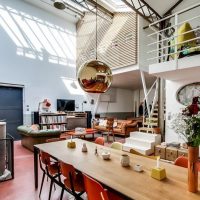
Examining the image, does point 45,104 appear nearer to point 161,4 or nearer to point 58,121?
point 58,121

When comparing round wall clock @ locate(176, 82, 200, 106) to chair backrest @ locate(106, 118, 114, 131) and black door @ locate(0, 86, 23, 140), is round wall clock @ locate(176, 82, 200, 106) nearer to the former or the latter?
chair backrest @ locate(106, 118, 114, 131)

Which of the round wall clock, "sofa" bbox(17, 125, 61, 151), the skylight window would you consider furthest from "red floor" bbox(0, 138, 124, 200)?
the skylight window

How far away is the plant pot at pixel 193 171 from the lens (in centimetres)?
150

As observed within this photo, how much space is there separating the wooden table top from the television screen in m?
6.22

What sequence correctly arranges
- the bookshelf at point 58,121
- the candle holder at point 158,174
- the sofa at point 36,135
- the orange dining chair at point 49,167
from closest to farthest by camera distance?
the candle holder at point 158,174, the orange dining chair at point 49,167, the sofa at point 36,135, the bookshelf at point 58,121

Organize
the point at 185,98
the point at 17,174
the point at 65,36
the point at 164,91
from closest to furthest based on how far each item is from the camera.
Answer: the point at 17,174 < the point at 185,98 < the point at 164,91 < the point at 65,36

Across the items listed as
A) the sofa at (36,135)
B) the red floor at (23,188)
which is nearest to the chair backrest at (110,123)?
the sofa at (36,135)

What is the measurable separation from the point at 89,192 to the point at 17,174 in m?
2.71

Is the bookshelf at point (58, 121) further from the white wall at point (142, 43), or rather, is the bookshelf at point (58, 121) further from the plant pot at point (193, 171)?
the plant pot at point (193, 171)

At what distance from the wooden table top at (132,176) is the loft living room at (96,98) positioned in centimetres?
1

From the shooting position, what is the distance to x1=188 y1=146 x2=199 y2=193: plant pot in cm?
150

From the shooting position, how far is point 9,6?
7508mm

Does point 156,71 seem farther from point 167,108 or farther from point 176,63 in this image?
point 167,108

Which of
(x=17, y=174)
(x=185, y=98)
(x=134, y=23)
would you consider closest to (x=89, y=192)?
(x=17, y=174)
